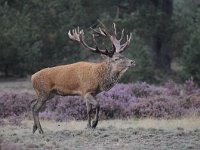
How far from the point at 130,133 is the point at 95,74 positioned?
1668 mm

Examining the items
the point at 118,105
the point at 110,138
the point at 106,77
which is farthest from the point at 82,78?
the point at 118,105

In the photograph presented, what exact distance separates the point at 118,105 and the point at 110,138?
285 inches

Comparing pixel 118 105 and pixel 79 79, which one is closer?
pixel 79 79

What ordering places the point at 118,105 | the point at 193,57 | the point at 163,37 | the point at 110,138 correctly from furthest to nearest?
the point at 163,37
the point at 193,57
the point at 118,105
the point at 110,138

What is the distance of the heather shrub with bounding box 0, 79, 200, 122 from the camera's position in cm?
1972

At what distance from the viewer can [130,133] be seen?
549 inches

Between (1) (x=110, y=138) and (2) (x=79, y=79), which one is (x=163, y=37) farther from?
(1) (x=110, y=138)

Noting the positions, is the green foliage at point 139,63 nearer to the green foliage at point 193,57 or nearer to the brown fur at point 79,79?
the green foliage at point 193,57

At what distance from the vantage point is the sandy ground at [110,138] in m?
12.1

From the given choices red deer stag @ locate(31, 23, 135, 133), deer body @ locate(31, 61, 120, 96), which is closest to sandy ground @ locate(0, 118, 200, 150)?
red deer stag @ locate(31, 23, 135, 133)

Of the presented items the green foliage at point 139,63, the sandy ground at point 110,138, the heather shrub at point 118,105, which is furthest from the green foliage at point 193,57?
the sandy ground at point 110,138

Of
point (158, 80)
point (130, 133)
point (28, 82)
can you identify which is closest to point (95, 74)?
point (130, 133)

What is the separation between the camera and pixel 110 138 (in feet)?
42.8

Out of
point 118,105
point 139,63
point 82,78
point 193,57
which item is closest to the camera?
point 82,78
